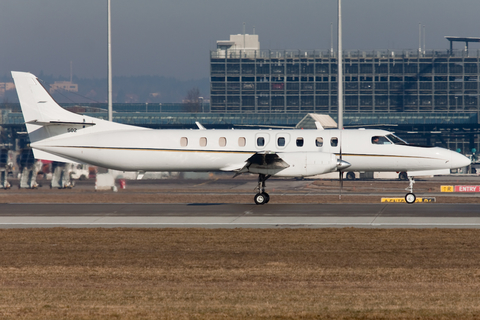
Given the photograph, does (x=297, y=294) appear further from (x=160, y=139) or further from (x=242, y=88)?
(x=242, y=88)

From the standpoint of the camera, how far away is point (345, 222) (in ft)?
75.0

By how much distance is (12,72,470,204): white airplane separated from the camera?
28375 millimetres

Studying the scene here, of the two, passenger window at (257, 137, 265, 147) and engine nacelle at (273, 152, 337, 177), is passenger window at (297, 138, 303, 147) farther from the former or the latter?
passenger window at (257, 137, 265, 147)

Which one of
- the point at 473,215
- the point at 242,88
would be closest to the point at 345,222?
the point at 473,215

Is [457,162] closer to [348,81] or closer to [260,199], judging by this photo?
[260,199]

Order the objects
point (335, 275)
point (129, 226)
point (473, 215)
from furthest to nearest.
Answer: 1. point (473, 215)
2. point (129, 226)
3. point (335, 275)

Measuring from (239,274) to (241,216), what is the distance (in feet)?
35.5

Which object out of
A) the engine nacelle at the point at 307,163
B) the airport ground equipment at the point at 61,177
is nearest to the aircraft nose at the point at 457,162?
the engine nacelle at the point at 307,163

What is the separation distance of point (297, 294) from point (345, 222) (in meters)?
11.3

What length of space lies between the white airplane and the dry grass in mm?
7849

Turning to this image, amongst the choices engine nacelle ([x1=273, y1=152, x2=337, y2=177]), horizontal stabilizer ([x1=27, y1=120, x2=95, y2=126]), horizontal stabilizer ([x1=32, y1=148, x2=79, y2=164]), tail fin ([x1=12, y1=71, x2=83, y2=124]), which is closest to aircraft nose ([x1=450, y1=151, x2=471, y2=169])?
engine nacelle ([x1=273, y1=152, x2=337, y2=177])

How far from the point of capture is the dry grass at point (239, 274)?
1077cm

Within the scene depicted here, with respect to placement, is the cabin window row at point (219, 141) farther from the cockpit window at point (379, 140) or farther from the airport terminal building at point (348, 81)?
the airport terminal building at point (348, 81)

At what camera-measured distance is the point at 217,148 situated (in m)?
29.1
